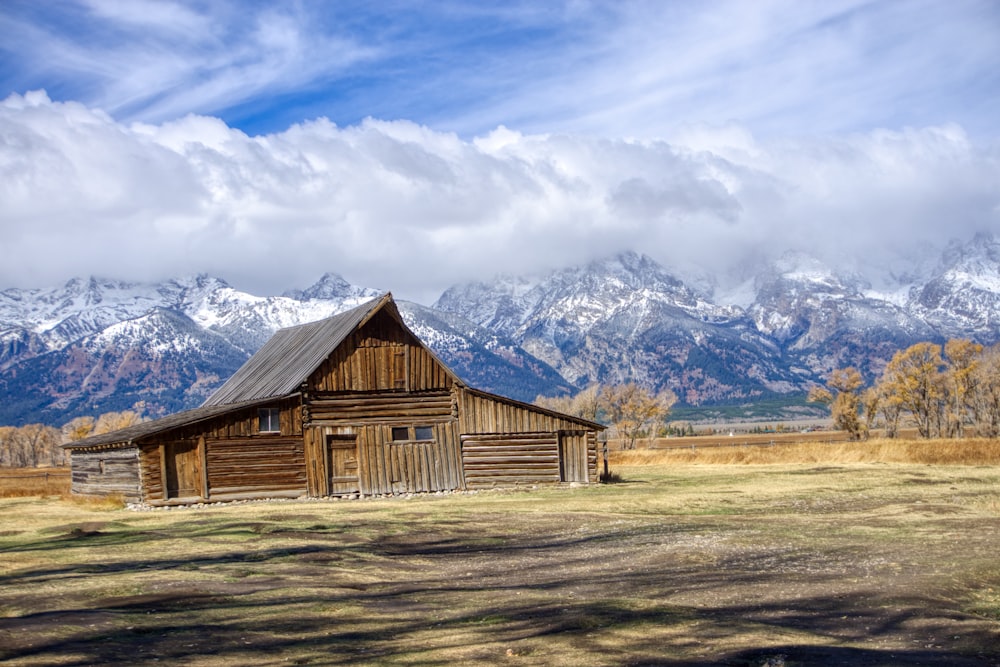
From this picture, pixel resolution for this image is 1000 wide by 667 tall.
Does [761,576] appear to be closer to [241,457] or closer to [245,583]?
[245,583]

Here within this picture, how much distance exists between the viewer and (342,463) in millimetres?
41000

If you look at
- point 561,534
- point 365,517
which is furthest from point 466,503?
point 561,534

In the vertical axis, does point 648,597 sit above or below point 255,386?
below

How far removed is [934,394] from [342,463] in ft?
196

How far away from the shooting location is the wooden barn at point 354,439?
38.5 metres

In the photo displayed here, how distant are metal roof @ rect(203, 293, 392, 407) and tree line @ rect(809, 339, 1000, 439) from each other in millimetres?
52831

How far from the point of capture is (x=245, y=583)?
673 inches

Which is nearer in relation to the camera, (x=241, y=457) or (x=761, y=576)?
(x=761, y=576)

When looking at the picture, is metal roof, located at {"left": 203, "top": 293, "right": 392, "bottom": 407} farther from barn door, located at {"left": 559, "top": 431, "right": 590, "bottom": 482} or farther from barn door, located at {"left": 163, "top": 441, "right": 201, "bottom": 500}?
barn door, located at {"left": 559, "top": 431, "right": 590, "bottom": 482}

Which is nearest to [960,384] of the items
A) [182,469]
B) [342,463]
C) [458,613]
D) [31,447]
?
[342,463]

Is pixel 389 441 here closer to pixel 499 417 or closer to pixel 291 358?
pixel 499 417

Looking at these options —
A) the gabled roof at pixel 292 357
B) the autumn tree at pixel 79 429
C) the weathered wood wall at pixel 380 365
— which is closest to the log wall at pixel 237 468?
the gabled roof at pixel 292 357

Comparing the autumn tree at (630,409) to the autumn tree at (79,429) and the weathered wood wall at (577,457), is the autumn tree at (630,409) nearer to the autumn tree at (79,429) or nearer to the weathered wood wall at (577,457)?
the autumn tree at (79,429)

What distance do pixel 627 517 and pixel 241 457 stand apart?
17040 millimetres
